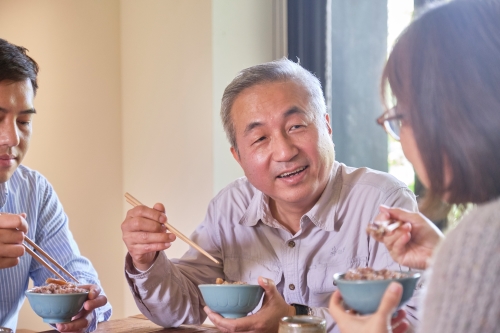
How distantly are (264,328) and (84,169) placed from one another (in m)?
2.50

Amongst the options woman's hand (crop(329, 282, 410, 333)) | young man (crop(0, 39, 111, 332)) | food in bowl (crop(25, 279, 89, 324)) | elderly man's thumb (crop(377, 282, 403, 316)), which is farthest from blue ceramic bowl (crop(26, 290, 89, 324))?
elderly man's thumb (crop(377, 282, 403, 316))

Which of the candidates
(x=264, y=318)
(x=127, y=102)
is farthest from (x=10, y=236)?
(x=127, y=102)

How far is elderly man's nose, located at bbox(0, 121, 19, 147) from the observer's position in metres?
2.08

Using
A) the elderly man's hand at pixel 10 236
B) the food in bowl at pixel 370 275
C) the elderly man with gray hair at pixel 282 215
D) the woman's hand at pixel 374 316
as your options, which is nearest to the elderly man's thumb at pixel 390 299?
the woman's hand at pixel 374 316

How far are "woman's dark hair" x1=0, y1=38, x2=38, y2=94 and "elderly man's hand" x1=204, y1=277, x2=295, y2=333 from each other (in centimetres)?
119

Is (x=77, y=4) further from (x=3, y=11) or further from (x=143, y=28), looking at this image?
(x=3, y=11)

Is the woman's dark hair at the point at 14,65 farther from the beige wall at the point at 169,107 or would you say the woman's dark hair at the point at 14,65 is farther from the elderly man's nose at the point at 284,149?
the beige wall at the point at 169,107

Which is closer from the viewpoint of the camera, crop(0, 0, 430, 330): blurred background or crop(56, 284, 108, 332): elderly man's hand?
crop(56, 284, 108, 332): elderly man's hand

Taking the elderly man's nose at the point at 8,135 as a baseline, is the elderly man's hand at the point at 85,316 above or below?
below

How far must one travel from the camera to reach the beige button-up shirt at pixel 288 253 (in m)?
1.92

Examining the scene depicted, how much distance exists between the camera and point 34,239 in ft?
7.86

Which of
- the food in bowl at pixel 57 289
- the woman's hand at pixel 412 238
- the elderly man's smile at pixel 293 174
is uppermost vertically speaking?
the elderly man's smile at pixel 293 174

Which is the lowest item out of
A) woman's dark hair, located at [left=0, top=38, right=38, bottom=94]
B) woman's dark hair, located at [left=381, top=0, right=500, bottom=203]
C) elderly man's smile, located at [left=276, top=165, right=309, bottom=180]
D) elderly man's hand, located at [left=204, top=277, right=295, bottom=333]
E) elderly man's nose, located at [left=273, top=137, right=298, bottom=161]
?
elderly man's hand, located at [left=204, top=277, right=295, bottom=333]

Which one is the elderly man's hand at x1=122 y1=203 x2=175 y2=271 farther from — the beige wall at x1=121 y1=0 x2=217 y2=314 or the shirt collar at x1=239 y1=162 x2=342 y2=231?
the beige wall at x1=121 y1=0 x2=217 y2=314
